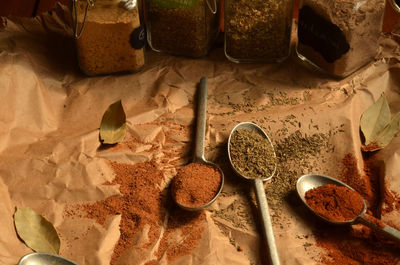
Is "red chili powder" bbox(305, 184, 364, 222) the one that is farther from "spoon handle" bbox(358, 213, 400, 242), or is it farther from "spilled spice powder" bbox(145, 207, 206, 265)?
"spilled spice powder" bbox(145, 207, 206, 265)

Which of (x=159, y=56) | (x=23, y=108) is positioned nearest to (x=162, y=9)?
(x=159, y=56)

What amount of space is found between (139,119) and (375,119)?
0.53 m

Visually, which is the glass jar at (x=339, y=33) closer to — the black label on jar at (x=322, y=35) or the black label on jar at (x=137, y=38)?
the black label on jar at (x=322, y=35)

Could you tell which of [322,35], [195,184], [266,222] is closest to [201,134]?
[195,184]

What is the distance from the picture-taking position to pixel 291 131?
1.07 meters

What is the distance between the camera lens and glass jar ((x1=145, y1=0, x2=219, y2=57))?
3.95 ft

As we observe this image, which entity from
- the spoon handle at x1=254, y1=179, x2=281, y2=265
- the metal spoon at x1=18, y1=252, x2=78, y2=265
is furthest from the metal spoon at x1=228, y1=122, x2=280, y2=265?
the metal spoon at x1=18, y1=252, x2=78, y2=265

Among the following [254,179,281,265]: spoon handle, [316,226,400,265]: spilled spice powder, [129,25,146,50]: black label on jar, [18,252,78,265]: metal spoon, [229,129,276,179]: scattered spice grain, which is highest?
[129,25,146,50]: black label on jar

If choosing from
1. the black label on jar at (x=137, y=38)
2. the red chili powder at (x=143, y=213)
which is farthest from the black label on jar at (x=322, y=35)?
the red chili powder at (x=143, y=213)

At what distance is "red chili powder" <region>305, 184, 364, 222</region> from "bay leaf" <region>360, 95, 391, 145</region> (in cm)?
19

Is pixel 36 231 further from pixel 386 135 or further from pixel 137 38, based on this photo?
pixel 386 135

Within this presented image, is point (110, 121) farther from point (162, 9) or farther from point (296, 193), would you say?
point (296, 193)

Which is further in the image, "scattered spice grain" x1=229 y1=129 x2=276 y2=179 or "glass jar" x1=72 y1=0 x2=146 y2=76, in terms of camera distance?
"glass jar" x1=72 y1=0 x2=146 y2=76

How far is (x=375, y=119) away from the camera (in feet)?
3.61
